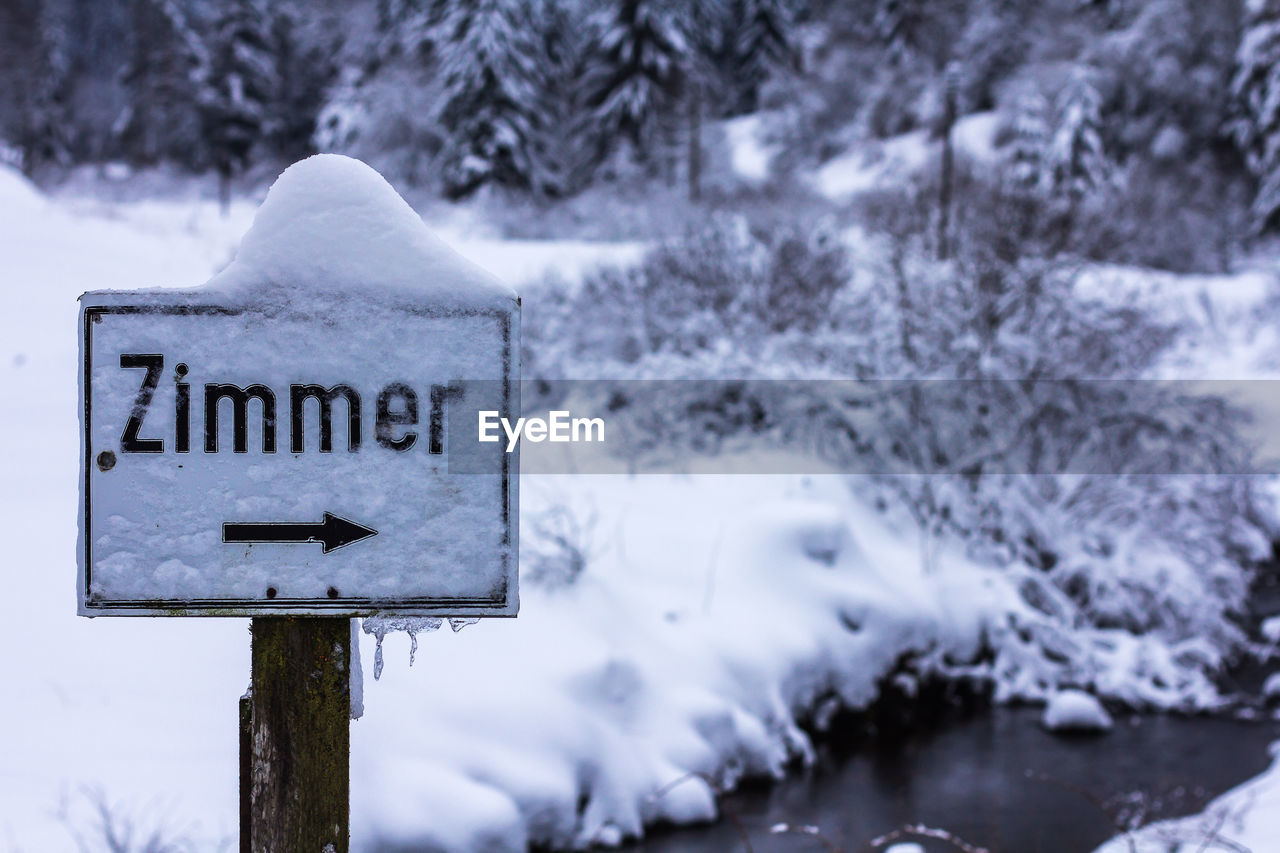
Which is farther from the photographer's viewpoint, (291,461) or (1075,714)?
(1075,714)

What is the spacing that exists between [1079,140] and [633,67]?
1057 centimetres

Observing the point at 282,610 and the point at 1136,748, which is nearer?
the point at 282,610

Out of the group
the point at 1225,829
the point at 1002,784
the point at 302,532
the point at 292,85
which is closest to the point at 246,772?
the point at 302,532

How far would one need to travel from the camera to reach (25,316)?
25.3ft

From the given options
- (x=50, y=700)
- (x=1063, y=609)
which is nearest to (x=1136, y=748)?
(x=1063, y=609)

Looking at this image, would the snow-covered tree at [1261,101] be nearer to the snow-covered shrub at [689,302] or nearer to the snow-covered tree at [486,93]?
the snow-covered shrub at [689,302]

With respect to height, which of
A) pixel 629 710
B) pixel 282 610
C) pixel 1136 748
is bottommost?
pixel 1136 748

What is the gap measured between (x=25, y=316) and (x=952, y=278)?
773 centimetres

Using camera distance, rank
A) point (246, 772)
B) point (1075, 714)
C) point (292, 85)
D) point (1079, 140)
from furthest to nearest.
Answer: point (292, 85) < point (1079, 140) < point (1075, 714) < point (246, 772)

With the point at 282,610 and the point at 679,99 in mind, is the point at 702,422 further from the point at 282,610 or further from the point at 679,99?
the point at 679,99

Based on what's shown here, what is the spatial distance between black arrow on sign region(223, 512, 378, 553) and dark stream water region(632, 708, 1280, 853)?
395 centimetres

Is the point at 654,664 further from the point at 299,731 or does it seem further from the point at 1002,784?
the point at 299,731

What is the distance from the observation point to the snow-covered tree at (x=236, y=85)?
89.2ft

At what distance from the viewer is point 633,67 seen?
2283 cm
